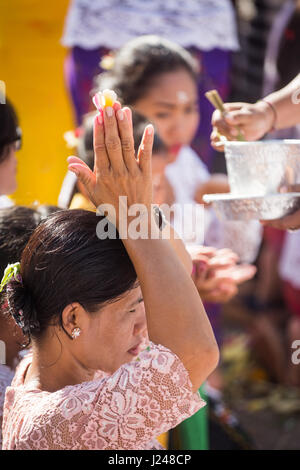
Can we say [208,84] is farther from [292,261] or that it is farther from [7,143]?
[7,143]

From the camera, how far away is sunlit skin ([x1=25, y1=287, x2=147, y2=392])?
4.66 ft

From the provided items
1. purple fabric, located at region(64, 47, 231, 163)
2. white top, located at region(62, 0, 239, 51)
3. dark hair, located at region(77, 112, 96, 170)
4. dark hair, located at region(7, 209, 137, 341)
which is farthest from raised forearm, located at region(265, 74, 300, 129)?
white top, located at region(62, 0, 239, 51)

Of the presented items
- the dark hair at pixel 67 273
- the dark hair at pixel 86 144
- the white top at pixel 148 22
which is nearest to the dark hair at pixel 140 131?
the dark hair at pixel 86 144

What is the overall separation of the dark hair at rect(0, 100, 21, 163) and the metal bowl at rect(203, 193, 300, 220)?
714mm

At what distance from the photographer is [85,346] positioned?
4.72 ft

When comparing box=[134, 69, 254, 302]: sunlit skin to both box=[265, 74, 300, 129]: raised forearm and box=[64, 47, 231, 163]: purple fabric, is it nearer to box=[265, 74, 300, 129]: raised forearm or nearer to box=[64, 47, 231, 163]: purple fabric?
box=[64, 47, 231, 163]: purple fabric

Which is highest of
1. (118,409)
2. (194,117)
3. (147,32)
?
(147,32)

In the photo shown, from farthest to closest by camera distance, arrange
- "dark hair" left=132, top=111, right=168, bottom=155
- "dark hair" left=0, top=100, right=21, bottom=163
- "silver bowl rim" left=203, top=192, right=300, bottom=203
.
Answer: "dark hair" left=132, top=111, right=168, bottom=155, "dark hair" left=0, top=100, right=21, bottom=163, "silver bowl rim" left=203, top=192, right=300, bottom=203

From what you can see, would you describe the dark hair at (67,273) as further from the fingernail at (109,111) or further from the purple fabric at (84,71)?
the purple fabric at (84,71)

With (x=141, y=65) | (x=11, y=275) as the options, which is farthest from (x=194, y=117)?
(x=11, y=275)

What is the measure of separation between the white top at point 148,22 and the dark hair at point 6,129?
1.42 m

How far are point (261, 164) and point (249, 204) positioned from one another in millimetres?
102

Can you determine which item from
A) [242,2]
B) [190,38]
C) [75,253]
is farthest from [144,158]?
[242,2]

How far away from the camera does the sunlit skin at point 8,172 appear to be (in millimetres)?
1975
